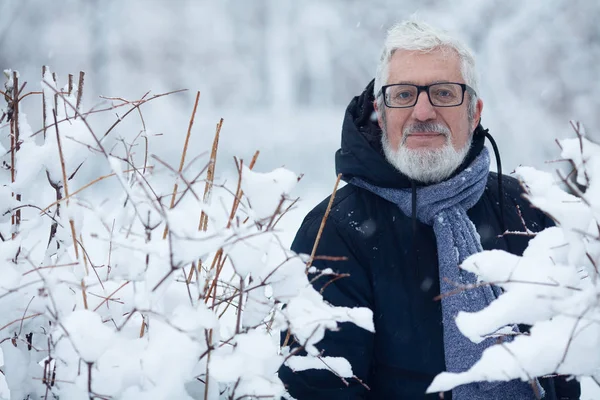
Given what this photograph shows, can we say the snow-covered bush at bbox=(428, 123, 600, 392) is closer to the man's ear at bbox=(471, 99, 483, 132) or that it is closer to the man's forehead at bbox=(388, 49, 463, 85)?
the man's forehead at bbox=(388, 49, 463, 85)

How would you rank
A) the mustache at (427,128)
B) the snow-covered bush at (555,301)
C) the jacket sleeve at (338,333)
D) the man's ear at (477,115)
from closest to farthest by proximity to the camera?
1. the snow-covered bush at (555,301)
2. the jacket sleeve at (338,333)
3. the mustache at (427,128)
4. the man's ear at (477,115)

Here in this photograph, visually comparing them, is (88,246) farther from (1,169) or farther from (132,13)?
(132,13)

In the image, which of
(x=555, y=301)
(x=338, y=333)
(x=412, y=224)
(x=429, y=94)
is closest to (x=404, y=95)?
(x=429, y=94)

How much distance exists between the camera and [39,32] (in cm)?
805

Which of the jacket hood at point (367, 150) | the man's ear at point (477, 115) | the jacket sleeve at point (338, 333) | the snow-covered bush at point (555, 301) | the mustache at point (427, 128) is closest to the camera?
the snow-covered bush at point (555, 301)

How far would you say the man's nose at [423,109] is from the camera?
185 cm

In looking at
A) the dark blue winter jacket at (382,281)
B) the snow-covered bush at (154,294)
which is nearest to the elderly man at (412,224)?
the dark blue winter jacket at (382,281)

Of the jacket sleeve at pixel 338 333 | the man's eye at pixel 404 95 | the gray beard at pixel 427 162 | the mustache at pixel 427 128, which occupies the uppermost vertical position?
the man's eye at pixel 404 95

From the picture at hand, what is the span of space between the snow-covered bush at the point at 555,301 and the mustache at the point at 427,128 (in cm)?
118

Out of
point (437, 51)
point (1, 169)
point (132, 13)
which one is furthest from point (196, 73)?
point (1, 169)

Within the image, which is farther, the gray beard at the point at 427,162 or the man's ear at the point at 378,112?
the man's ear at the point at 378,112

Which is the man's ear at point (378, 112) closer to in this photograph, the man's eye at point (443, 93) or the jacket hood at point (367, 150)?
the jacket hood at point (367, 150)

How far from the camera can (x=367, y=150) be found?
5.89 ft

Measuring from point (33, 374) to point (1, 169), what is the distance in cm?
42
